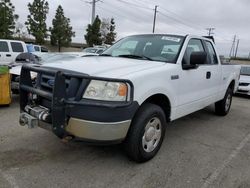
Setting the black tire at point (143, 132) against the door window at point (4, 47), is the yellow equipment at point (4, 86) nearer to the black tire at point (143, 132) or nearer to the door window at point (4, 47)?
the black tire at point (143, 132)

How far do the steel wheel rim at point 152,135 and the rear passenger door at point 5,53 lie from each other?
35.0 ft

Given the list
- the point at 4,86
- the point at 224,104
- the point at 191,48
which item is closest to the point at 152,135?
the point at 191,48

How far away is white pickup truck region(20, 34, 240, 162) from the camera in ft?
9.34

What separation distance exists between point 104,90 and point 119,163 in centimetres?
120

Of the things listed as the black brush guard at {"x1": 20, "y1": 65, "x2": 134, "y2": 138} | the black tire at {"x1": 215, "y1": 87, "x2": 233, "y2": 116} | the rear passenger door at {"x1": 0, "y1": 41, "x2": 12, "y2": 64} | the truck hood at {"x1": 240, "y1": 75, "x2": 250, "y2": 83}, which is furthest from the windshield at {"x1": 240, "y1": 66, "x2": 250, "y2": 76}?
the rear passenger door at {"x1": 0, "y1": 41, "x2": 12, "y2": 64}

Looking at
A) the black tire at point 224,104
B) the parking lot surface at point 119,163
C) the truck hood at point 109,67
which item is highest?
the truck hood at point 109,67

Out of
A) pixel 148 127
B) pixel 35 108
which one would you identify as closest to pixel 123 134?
pixel 148 127

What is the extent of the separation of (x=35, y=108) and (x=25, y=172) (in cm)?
80

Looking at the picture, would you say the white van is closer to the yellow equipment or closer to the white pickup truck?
the yellow equipment

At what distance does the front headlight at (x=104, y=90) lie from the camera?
2.87 meters

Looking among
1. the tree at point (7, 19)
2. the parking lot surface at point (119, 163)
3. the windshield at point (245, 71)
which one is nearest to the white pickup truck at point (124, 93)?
the parking lot surface at point (119, 163)

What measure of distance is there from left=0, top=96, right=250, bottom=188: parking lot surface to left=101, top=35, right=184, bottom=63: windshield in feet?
4.87

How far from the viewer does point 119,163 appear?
3514 millimetres

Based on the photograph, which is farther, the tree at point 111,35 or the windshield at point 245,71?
the tree at point 111,35
